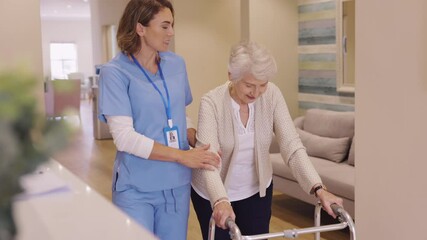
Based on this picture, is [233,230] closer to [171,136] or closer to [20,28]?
[171,136]

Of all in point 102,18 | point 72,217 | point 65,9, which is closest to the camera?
point 72,217

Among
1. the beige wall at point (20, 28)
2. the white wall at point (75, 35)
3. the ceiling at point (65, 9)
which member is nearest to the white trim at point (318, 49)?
the beige wall at point (20, 28)

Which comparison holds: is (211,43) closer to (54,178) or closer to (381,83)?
(381,83)

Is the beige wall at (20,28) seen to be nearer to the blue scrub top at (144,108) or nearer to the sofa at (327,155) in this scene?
the blue scrub top at (144,108)

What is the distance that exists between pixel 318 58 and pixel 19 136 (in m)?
6.99

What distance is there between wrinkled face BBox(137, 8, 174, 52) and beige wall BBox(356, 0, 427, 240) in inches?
30.2

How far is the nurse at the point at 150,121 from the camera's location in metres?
2.28

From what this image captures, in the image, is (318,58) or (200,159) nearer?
(200,159)

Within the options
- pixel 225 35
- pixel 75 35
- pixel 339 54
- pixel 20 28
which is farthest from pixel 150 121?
pixel 75 35

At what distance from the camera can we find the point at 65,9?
2055 cm

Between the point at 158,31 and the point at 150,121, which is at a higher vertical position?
the point at 158,31

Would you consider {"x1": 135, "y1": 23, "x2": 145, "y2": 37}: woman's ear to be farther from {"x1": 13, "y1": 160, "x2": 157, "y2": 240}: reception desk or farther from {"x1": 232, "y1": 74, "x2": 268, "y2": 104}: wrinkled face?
{"x1": 13, "y1": 160, "x2": 157, "y2": 240}: reception desk

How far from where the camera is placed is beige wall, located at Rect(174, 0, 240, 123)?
841 centimetres

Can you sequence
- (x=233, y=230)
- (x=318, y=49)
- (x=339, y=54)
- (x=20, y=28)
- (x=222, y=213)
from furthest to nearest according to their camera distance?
(x=318, y=49), (x=339, y=54), (x=20, y=28), (x=222, y=213), (x=233, y=230)
